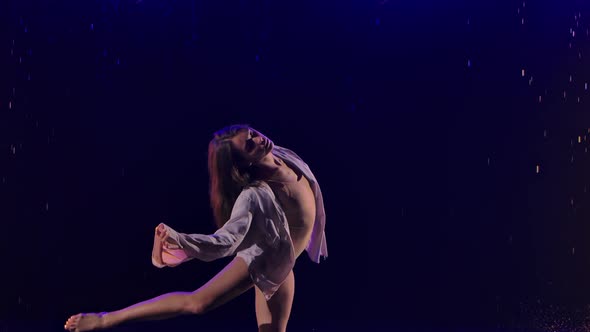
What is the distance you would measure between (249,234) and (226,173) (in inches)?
11.2

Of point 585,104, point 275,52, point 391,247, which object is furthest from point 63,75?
point 585,104

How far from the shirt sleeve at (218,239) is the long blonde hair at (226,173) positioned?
10cm

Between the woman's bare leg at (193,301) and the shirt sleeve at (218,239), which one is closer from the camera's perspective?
the shirt sleeve at (218,239)

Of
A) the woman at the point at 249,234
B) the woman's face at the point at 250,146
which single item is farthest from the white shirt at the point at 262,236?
the woman's face at the point at 250,146

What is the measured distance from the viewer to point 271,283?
112 inches

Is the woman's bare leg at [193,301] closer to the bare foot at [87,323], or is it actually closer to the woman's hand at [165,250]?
the bare foot at [87,323]

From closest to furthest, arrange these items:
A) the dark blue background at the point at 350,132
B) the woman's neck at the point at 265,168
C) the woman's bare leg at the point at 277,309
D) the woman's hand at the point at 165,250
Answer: the woman's hand at the point at 165,250 < the woman's bare leg at the point at 277,309 < the woman's neck at the point at 265,168 < the dark blue background at the point at 350,132

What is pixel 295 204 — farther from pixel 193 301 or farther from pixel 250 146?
pixel 193 301

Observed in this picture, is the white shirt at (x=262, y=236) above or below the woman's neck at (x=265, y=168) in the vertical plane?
below

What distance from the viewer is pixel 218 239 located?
266cm

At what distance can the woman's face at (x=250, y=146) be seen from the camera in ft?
9.81

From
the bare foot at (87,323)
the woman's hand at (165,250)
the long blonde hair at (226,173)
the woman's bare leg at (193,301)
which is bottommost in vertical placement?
the bare foot at (87,323)

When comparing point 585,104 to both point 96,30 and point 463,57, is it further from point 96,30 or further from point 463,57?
point 96,30

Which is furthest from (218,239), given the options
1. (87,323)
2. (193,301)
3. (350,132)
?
(350,132)
